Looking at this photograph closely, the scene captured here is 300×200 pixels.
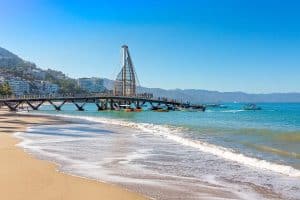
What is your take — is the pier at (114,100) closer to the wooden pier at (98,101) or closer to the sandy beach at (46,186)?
the wooden pier at (98,101)

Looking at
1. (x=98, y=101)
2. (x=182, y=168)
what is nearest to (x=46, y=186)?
(x=182, y=168)

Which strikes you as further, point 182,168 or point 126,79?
point 126,79

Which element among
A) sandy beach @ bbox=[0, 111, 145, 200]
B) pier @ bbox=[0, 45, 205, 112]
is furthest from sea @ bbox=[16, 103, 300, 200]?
pier @ bbox=[0, 45, 205, 112]

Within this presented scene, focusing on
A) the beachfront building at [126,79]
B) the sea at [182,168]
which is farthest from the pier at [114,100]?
the sea at [182,168]

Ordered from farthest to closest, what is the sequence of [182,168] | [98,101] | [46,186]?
[98,101], [182,168], [46,186]

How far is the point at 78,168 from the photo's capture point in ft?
49.5

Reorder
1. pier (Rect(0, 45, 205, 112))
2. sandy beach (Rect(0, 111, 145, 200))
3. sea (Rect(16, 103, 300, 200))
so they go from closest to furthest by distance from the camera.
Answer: sandy beach (Rect(0, 111, 145, 200)), sea (Rect(16, 103, 300, 200)), pier (Rect(0, 45, 205, 112))

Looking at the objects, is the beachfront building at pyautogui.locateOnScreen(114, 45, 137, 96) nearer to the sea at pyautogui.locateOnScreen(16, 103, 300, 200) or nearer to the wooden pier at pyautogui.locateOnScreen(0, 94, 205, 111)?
the wooden pier at pyautogui.locateOnScreen(0, 94, 205, 111)

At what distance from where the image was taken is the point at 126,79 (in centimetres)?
13050

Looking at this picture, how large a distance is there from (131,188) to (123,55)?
416ft

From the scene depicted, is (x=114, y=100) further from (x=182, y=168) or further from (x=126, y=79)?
(x=182, y=168)

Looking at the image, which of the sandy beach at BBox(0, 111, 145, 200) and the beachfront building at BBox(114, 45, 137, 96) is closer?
the sandy beach at BBox(0, 111, 145, 200)

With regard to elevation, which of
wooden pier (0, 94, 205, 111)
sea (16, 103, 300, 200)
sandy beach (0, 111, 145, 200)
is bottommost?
sea (16, 103, 300, 200)

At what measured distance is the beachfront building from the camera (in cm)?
12775
